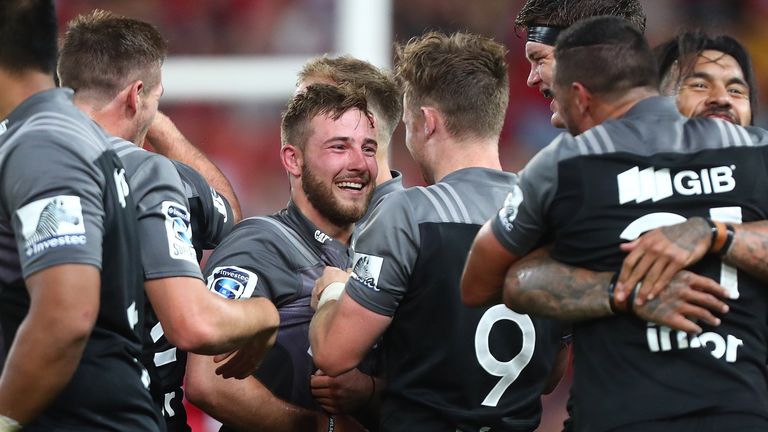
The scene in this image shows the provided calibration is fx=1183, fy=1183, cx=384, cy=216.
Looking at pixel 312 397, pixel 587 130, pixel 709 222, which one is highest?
pixel 587 130

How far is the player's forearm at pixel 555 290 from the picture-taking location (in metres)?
3.19

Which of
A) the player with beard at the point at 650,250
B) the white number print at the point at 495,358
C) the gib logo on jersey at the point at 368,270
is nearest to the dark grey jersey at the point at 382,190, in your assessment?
the gib logo on jersey at the point at 368,270

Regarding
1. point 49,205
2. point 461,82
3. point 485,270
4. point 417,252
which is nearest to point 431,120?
point 461,82

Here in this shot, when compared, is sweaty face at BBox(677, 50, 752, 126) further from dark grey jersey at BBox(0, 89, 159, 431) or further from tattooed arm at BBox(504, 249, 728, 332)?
dark grey jersey at BBox(0, 89, 159, 431)

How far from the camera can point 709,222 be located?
3135mm

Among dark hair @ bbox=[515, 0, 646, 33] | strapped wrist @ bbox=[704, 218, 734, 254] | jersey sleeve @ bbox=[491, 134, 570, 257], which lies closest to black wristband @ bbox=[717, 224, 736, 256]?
strapped wrist @ bbox=[704, 218, 734, 254]

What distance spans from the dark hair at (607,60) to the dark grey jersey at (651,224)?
0.11 m

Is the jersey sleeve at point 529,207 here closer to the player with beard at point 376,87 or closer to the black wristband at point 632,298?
the black wristband at point 632,298

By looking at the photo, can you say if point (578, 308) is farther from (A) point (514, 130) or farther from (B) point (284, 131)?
(A) point (514, 130)

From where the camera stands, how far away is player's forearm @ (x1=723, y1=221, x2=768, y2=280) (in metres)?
3.12

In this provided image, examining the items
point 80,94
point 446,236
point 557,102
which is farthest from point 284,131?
point 557,102

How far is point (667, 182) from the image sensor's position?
125 inches

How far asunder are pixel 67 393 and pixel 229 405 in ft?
4.40

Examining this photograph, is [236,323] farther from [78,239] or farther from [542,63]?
[542,63]
